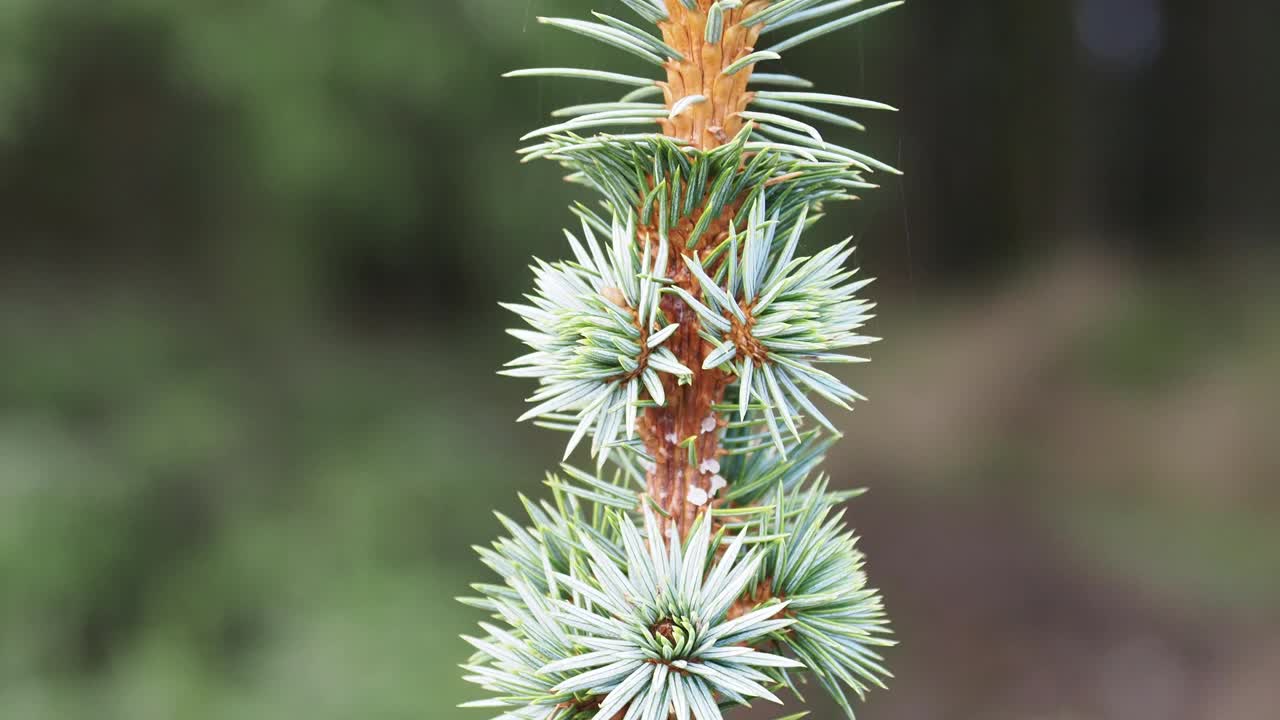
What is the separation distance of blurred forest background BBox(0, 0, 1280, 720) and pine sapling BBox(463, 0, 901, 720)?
1584mm

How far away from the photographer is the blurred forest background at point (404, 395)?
223cm

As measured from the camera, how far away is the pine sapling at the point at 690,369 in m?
0.41

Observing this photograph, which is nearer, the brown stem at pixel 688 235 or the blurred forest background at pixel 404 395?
the brown stem at pixel 688 235

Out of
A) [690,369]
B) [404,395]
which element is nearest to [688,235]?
[690,369]

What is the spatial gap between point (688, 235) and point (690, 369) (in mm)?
67

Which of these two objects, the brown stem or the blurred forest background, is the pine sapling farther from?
the blurred forest background

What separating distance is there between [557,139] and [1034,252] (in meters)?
5.02

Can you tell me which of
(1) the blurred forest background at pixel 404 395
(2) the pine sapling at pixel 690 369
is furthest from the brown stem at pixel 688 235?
(1) the blurred forest background at pixel 404 395

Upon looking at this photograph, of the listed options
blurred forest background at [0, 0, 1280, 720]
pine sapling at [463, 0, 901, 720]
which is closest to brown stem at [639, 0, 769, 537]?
pine sapling at [463, 0, 901, 720]

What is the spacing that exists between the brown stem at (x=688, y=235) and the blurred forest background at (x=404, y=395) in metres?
1.58

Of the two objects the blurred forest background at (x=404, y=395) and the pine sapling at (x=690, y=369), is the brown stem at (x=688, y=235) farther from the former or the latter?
the blurred forest background at (x=404, y=395)

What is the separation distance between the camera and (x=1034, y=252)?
4.94m

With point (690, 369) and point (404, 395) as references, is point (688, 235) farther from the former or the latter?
point (404, 395)

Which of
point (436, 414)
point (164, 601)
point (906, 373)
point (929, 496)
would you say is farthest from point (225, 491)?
point (906, 373)
